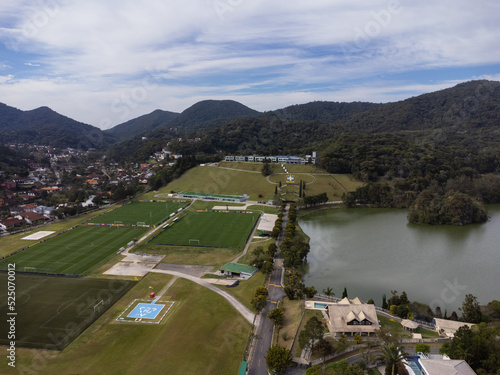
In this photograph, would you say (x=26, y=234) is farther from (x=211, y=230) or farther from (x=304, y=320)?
(x=304, y=320)

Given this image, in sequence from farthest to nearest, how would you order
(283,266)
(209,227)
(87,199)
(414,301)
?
(87,199) < (209,227) < (283,266) < (414,301)

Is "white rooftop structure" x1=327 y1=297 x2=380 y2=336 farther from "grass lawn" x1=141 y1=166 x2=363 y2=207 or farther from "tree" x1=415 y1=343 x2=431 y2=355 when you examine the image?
"grass lawn" x1=141 y1=166 x2=363 y2=207

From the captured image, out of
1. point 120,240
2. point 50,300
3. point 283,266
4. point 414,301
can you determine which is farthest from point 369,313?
point 120,240

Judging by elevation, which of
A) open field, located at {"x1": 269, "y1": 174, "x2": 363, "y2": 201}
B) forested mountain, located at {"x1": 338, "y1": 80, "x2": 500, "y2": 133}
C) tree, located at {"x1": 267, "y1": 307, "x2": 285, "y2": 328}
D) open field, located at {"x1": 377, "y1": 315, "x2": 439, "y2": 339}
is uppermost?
forested mountain, located at {"x1": 338, "y1": 80, "x2": 500, "y2": 133}

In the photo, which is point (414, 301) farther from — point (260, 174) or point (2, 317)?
point (260, 174)

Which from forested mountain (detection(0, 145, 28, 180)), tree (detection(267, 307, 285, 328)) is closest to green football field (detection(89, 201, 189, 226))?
tree (detection(267, 307, 285, 328))

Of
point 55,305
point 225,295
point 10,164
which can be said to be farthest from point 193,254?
point 10,164
